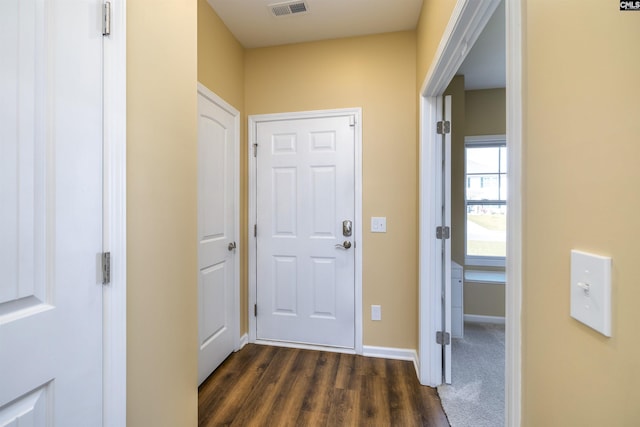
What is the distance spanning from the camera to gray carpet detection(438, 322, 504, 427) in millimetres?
1567

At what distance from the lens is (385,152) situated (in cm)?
227

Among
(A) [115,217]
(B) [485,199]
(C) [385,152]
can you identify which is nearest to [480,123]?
(B) [485,199]

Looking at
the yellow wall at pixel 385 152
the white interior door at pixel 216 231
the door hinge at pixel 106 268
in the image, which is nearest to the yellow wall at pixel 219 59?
the white interior door at pixel 216 231

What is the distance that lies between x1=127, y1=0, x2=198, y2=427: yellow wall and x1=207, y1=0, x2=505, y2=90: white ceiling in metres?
0.96

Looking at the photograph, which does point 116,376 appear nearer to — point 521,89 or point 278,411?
point 278,411

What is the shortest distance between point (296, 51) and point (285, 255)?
1.89 metres

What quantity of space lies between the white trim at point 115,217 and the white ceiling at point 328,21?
1.44 m

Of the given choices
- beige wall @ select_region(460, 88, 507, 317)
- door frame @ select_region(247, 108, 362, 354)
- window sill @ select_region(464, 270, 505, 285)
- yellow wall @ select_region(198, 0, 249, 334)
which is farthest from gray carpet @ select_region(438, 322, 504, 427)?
yellow wall @ select_region(198, 0, 249, 334)

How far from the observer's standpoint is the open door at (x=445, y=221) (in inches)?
72.5

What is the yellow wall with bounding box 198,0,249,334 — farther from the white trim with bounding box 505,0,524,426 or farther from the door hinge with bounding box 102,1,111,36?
the white trim with bounding box 505,0,524,426

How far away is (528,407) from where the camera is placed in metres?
0.62

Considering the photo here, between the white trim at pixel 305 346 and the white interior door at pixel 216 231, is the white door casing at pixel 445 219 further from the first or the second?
the white interior door at pixel 216 231

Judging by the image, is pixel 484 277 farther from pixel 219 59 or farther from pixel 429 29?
pixel 219 59

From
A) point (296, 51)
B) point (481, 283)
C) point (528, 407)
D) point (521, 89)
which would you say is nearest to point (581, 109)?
point (521, 89)
